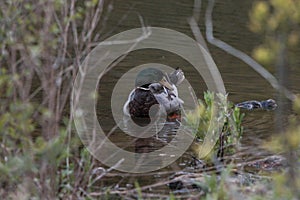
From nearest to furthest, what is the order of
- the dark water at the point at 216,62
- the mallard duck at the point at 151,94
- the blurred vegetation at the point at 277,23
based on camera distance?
the blurred vegetation at the point at 277,23 → the dark water at the point at 216,62 → the mallard duck at the point at 151,94

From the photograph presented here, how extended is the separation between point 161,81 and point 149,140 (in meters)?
2.00

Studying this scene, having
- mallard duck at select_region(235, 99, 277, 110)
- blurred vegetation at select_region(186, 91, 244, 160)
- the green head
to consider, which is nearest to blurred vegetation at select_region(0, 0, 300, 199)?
blurred vegetation at select_region(186, 91, 244, 160)

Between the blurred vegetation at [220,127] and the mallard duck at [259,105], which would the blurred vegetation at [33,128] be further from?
the mallard duck at [259,105]

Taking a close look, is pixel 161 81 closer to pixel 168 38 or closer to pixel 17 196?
pixel 168 38

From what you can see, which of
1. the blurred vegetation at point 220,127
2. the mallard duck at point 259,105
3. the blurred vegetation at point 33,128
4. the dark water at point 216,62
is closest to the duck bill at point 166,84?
the dark water at point 216,62

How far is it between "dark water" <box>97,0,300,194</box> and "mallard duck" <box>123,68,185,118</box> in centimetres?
34

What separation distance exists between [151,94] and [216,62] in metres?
2.57

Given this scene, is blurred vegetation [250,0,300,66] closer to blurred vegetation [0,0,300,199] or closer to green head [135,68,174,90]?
blurred vegetation [0,0,300,199]

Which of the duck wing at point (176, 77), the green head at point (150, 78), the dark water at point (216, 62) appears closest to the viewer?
the dark water at point (216, 62)

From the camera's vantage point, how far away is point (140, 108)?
404 inches

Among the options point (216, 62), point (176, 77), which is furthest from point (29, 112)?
point (216, 62)

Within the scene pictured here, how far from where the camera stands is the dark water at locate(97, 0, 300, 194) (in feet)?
28.2

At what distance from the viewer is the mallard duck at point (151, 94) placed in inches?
→ 403

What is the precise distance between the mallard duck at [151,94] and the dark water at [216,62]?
0.34 meters
